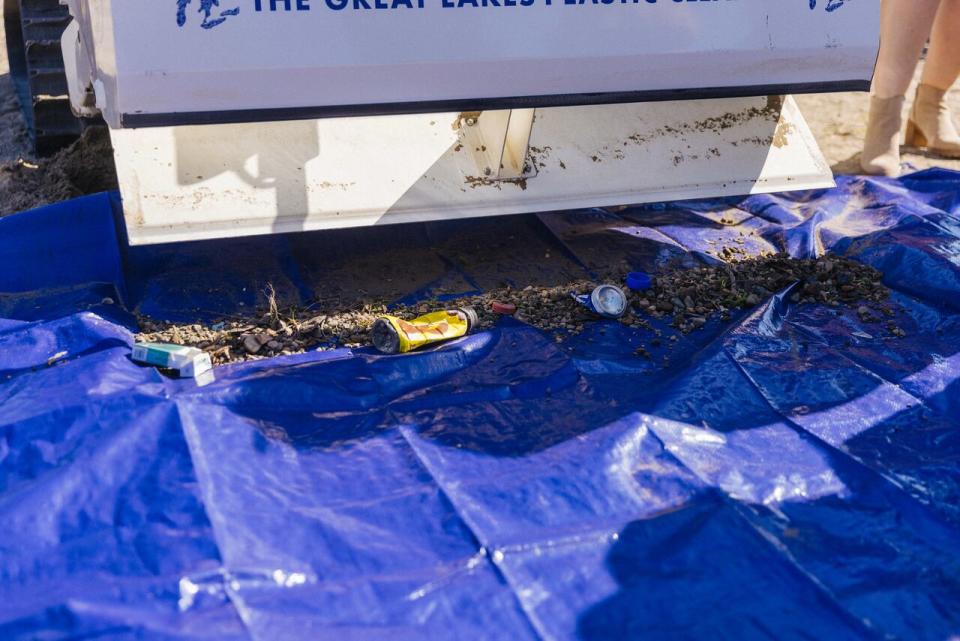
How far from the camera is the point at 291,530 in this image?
211 centimetres

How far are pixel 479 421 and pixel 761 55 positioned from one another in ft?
5.66

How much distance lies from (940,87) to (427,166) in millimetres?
3016

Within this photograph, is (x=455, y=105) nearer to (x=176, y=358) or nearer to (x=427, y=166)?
(x=427, y=166)

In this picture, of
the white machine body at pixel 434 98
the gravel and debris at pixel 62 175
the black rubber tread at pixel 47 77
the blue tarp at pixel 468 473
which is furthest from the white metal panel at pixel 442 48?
the black rubber tread at pixel 47 77

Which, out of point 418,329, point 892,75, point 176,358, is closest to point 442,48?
point 418,329

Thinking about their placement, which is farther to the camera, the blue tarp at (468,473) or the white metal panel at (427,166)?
the white metal panel at (427,166)

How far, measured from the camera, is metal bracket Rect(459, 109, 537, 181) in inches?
131

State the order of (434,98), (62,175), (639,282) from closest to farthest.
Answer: (434,98) → (639,282) → (62,175)

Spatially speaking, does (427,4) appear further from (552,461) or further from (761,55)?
(552,461)

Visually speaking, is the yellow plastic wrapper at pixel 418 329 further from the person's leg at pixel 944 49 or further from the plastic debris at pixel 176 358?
the person's leg at pixel 944 49

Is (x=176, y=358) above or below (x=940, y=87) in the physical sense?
below

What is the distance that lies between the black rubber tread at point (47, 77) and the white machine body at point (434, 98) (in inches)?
41.1

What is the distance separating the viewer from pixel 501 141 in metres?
3.36

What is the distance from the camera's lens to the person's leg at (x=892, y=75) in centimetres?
448
